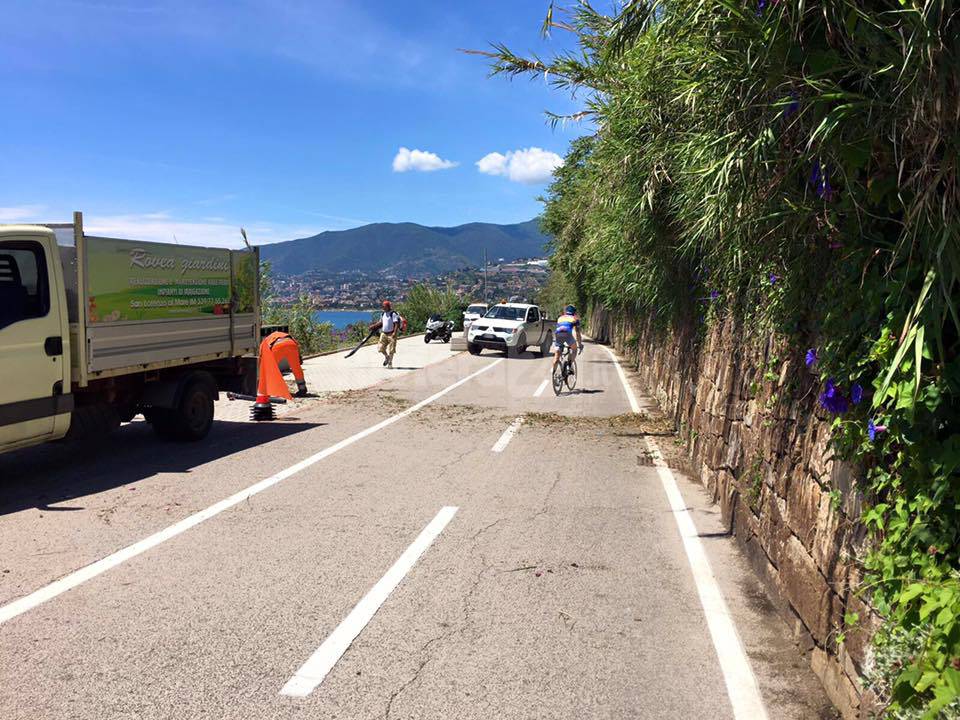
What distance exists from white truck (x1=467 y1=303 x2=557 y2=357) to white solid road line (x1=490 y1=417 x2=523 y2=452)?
1450 cm

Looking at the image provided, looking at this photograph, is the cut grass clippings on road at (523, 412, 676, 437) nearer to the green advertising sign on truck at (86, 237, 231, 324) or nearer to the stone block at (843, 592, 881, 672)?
the green advertising sign on truck at (86, 237, 231, 324)

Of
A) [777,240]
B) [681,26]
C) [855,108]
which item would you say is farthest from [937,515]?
[681,26]

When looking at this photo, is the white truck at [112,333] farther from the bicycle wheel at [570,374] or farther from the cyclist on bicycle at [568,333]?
the bicycle wheel at [570,374]

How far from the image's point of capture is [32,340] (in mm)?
7137

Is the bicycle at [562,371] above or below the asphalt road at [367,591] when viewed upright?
above

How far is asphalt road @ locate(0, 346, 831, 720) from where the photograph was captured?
11.8 ft

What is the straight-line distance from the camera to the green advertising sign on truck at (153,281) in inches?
316

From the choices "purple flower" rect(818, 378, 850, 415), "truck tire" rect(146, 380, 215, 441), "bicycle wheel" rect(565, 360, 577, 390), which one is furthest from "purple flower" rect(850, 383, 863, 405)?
"bicycle wheel" rect(565, 360, 577, 390)

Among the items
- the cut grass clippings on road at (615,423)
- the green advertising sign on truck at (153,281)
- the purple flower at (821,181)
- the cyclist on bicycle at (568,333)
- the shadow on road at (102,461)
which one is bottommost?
the cut grass clippings on road at (615,423)

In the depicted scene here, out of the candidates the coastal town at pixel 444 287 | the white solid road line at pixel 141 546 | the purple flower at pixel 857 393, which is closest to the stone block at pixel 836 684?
the purple flower at pixel 857 393

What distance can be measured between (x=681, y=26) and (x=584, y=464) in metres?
5.94

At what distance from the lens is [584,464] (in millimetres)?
9109

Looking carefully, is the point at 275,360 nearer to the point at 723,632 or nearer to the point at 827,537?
the point at 723,632

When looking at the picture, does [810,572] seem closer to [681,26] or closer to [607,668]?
[607,668]
